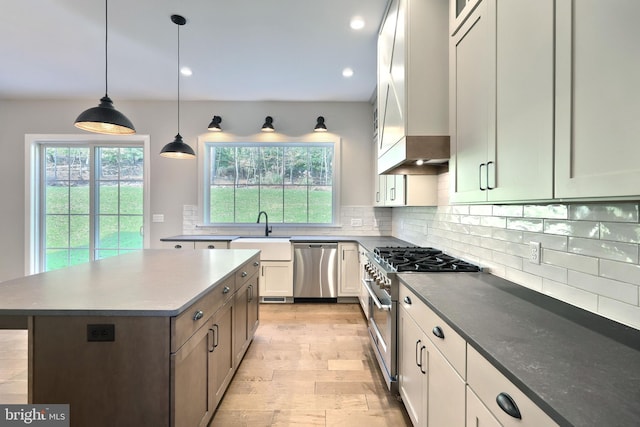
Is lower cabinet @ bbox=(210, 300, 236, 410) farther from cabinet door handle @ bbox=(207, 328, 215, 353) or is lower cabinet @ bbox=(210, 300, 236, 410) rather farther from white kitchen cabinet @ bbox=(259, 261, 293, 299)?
white kitchen cabinet @ bbox=(259, 261, 293, 299)

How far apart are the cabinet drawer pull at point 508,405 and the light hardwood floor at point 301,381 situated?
125 cm

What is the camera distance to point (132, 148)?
4531mm

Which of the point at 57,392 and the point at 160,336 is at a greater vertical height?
the point at 160,336

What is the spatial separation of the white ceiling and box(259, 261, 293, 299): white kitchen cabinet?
95.5 inches

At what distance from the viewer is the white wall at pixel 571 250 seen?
105cm

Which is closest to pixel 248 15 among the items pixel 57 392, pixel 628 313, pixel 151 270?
pixel 151 270

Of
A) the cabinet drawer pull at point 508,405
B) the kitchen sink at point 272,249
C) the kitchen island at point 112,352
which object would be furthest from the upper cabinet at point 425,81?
the kitchen sink at point 272,249

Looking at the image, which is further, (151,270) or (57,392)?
(151,270)

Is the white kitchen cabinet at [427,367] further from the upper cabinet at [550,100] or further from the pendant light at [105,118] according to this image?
the pendant light at [105,118]

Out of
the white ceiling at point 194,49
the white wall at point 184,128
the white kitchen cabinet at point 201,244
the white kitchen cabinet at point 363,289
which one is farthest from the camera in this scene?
the white wall at point 184,128

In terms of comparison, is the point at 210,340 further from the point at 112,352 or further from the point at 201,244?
the point at 201,244

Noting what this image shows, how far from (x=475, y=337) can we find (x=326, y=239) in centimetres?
306

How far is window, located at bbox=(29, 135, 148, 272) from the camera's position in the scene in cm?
452

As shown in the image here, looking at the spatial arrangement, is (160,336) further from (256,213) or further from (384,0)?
(256,213)
